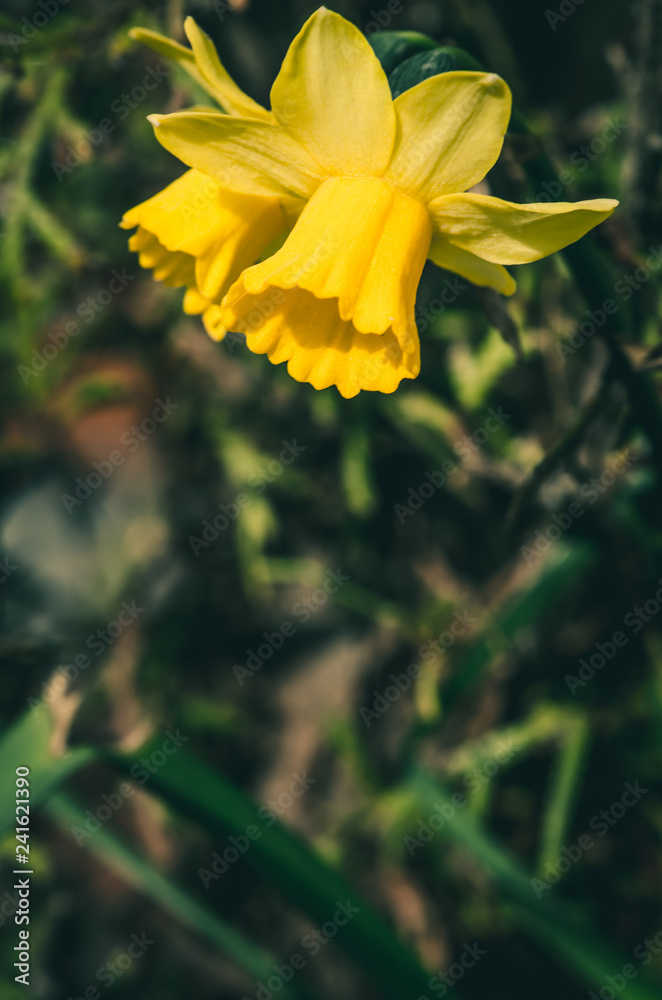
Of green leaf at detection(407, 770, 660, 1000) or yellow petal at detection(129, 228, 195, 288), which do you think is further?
green leaf at detection(407, 770, 660, 1000)

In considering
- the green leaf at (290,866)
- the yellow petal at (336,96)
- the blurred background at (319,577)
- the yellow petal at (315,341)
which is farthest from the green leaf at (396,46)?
the green leaf at (290,866)

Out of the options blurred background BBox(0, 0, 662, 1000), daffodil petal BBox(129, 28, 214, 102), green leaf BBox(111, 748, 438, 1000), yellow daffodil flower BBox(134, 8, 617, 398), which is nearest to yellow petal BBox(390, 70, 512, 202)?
yellow daffodil flower BBox(134, 8, 617, 398)

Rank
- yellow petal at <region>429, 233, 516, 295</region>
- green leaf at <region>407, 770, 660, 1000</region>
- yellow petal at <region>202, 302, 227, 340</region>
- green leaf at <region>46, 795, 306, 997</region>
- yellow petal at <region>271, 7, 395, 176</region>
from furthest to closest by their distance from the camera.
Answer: green leaf at <region>46, 795, 306, 997</region>, green leaf at <region>407, 770, 660, 1000</region>, yellow petal at <region>202, 302, 227, 340</region>, yellow petal at <region>429, 233, 516, 295</region>, yellow petal at <region>271, 7, 395, 176</region>

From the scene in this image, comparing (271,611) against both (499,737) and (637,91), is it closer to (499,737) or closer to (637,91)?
(499,737)

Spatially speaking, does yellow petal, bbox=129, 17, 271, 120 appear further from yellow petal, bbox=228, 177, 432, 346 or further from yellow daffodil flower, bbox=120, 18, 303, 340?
yellow petal, bbox=228, 177, 432, 346

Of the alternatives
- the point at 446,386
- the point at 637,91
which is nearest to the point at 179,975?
the point at 446,386

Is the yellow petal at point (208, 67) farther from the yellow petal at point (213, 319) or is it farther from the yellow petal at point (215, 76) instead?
the yellow petal at point (213, 319)

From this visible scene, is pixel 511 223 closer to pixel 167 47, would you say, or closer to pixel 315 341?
pixel 315 341
